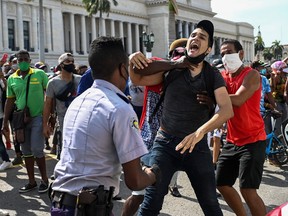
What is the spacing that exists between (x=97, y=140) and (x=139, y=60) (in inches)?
47.7

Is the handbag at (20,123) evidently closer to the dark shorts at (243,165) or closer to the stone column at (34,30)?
the dark shorts at (243,165)

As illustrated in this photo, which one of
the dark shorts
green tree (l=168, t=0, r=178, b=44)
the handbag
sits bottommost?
the dark shorts

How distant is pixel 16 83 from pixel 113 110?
436cm

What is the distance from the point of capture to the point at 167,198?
579cm

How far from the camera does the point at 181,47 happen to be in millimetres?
4473

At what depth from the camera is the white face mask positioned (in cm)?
417

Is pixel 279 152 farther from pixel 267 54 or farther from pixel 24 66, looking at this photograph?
pixel 267 54

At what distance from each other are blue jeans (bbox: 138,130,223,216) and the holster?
43.9 inches

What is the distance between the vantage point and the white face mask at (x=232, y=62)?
417 cm

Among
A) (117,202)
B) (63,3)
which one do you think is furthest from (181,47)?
(63,3)

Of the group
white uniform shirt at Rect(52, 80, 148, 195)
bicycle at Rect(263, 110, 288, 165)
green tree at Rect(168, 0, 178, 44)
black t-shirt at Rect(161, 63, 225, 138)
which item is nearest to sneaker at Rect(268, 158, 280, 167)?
bicycle at Rect(263, 110, 288, 165)

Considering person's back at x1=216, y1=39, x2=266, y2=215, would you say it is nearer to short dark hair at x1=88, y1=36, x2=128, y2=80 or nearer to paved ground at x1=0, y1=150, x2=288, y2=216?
paved ground at x1=0, y1=150, x2=288, y2=216

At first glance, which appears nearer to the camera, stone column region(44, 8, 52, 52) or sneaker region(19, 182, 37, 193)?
sneaker region(19, 182, 37, 193)

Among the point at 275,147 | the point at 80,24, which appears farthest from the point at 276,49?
the point at 275,147
